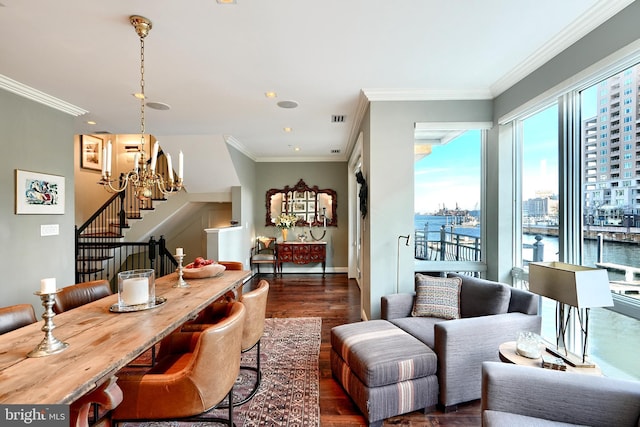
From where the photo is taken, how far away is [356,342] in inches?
88.4


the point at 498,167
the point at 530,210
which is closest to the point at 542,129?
the point at 498,167

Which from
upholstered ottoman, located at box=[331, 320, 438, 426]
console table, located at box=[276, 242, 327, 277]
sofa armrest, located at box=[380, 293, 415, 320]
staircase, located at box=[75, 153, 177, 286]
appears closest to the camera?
upholstered ottoman, located at box=[331, 320, 438, 426]

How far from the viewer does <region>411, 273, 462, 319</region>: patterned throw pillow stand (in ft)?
8.82

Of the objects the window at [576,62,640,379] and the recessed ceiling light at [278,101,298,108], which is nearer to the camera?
the window at [576,62,640,379]

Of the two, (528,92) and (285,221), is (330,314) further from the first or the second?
(528,92)

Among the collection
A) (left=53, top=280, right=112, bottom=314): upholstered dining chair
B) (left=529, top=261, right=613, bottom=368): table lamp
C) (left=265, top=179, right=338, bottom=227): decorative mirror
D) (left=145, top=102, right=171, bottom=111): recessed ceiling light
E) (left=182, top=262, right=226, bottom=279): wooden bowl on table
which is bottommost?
(left=53, top=280, right=112, bottom=314): upholstered dining chair

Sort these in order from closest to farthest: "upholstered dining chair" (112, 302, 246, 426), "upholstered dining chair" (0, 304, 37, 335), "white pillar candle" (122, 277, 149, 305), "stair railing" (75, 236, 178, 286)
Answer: "upholstered dining chair" (112, 302, 246, 426), "upholstered dining chair" (0, 304, 37, 335), "white pillar candle" (122, 277, 149, 305), "stair railing" (75, 236, 178, 286)

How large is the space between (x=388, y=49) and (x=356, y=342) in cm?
237

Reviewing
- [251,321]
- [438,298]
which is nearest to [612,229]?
[438,298]

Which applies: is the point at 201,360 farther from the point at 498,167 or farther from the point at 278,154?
the point at 278,154

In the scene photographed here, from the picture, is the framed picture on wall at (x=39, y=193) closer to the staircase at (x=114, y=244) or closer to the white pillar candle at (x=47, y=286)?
the staircase at (x=114, y=244)

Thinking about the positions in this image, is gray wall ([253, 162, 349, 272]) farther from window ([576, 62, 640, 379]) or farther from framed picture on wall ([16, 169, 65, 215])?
window ([576, 62, 640, 379])

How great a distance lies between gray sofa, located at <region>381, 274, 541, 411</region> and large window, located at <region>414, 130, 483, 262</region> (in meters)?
1.08

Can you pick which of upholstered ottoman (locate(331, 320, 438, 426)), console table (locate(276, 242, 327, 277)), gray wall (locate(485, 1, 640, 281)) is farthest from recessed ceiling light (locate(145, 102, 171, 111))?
gray wall (locate(485, 1, 640, 281))
